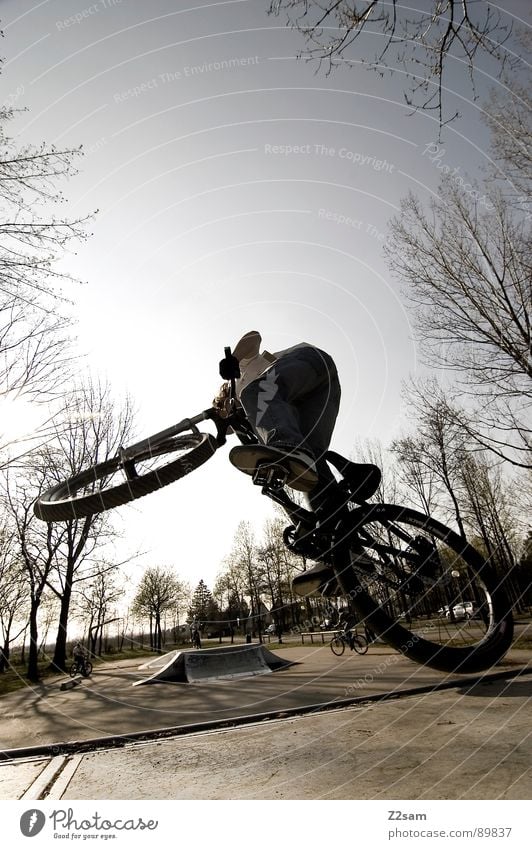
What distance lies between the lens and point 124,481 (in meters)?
3.14

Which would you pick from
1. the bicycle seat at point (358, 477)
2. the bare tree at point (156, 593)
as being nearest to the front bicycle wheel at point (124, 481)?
the bicycle seat at point (358, 477)

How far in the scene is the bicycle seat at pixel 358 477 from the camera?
126 inches

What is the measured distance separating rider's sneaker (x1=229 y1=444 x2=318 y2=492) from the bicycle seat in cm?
54

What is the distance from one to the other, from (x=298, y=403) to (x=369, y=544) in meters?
1.18

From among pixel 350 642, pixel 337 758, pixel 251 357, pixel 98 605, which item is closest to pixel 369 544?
pixel 337 758

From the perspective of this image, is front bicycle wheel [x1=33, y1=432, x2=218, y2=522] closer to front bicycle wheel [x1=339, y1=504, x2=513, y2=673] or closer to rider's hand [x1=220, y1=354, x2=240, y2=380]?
rider's hand [x1=220, y1=354, x2=240, y2=380]

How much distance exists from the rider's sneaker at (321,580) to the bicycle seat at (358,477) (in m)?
0.44

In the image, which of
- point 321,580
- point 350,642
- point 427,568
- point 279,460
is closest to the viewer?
point 279,460

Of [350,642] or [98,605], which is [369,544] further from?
[350,642]

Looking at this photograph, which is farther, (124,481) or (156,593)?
(156,593)

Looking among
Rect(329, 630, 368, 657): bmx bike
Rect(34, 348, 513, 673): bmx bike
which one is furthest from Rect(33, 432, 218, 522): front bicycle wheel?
Rect(329, 630, 368, 657): bmx bike

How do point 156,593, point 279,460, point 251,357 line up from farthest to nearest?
point 156,593 → point 251,357 → point 279,460
